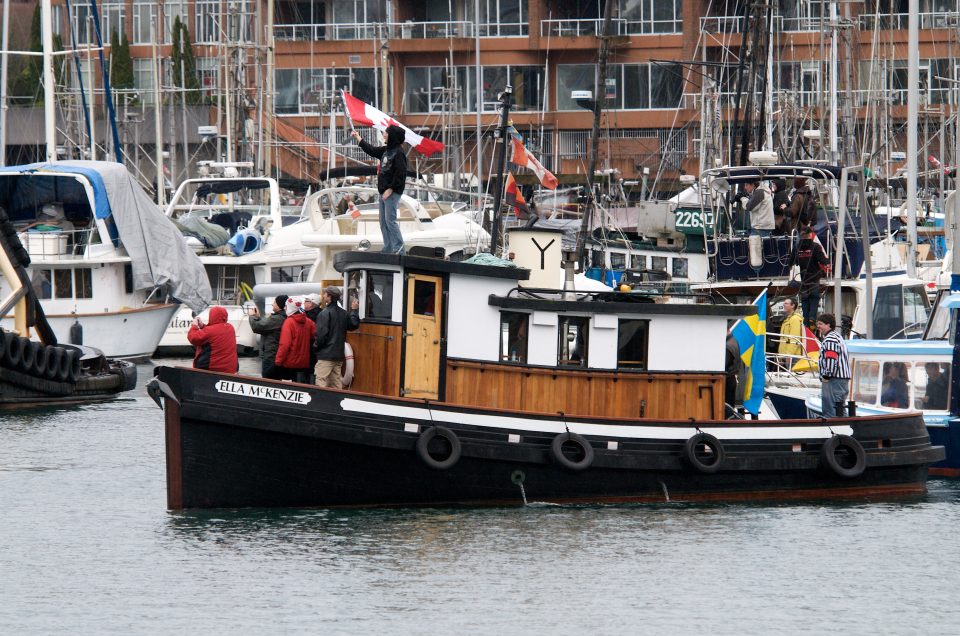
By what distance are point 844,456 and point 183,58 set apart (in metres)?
53.3

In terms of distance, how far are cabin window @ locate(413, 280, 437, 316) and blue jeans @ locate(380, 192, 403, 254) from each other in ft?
2.89

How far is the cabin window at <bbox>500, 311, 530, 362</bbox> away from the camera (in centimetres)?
1789

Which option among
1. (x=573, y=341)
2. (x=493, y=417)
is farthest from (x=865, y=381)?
(x=493, y=417)

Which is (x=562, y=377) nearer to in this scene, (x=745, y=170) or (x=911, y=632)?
(x=911, y=632)

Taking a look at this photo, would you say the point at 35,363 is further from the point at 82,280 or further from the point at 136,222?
the point at 82,280

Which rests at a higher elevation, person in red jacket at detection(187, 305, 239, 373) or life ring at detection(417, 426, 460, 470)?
person in red jacket at detection(187, 305, 239, 373)

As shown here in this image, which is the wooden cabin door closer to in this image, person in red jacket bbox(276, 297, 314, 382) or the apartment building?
person in red jacket bbox(276, 297, 314, 382)

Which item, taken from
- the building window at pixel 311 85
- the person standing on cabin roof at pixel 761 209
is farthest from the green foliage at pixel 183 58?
the person standing on cabin roof at pixel 761 209

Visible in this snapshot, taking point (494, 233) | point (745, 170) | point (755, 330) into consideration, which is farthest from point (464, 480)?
point (745, 170)

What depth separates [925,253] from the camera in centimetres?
4131

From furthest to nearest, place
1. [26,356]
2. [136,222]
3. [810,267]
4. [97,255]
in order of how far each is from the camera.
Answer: [97,255] → [136,222] → [810,267] → [26,356]

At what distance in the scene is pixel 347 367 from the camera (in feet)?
58.4

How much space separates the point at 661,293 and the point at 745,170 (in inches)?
462

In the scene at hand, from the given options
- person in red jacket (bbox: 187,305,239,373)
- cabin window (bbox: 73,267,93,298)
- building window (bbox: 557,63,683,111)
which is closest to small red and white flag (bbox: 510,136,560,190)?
cabin window (bbox: 73,267,93,298)
